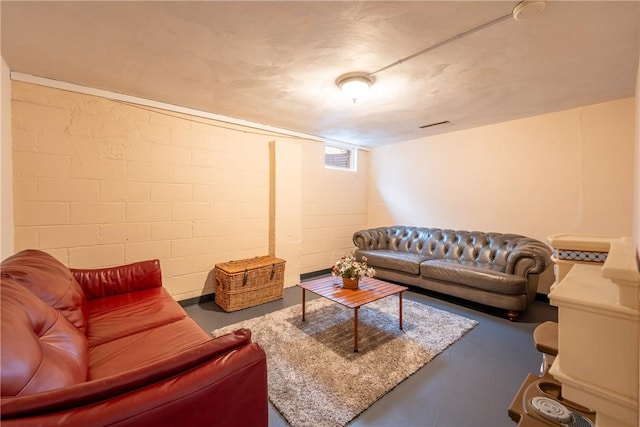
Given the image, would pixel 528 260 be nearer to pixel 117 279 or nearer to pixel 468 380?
pixel 468 380

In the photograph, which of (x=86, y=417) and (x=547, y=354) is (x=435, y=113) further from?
(x=86, y=417)

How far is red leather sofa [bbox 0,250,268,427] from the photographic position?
2.15 feet

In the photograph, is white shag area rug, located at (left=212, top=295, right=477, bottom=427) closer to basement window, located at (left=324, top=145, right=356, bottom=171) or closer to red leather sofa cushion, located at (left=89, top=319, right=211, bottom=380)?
red leather sofa cushion, located at (left=89, top=319, right=211, bottom=380)

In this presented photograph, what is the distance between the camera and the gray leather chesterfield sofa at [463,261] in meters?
2.80

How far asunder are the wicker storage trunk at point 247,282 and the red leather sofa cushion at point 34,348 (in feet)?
5.57

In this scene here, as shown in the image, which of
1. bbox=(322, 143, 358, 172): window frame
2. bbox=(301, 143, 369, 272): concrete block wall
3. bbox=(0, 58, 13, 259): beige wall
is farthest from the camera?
bbox=(322, 143, 358, 172): window frame

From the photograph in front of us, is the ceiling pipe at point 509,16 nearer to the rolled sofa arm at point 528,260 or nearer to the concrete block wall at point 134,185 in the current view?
the rolled sofa arm at point 528,260

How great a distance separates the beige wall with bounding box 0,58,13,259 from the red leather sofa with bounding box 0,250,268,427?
0.80 metres

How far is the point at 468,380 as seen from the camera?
6.19 ft

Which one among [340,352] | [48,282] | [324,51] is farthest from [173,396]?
[324,51]

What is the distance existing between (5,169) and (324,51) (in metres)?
2.67

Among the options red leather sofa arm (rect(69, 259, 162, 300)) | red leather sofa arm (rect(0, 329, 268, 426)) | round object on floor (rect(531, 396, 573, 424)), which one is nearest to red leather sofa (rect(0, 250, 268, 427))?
red leather sofa arm (rect(0, 329, 268, 426))

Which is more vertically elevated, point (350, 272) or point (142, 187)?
point (142, 187)

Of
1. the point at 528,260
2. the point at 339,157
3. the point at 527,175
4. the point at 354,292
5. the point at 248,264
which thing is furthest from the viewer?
the point at 339,157
